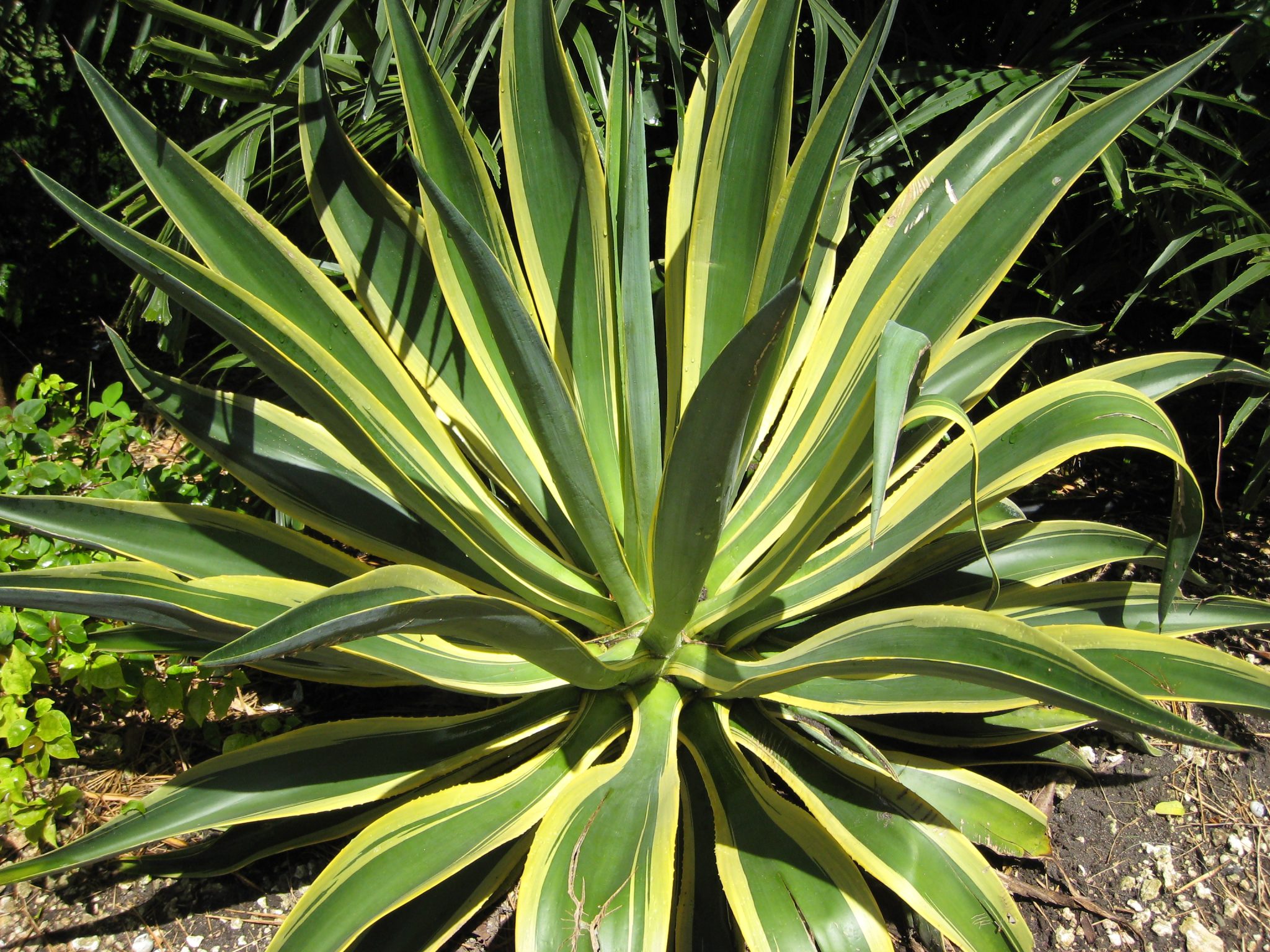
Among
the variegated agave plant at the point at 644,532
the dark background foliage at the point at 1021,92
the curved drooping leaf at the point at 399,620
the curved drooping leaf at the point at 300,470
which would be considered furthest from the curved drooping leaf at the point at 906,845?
the dark background foliage at the point at 1021,92

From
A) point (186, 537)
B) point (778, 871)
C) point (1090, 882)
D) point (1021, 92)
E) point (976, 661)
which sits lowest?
point (1090, 882)

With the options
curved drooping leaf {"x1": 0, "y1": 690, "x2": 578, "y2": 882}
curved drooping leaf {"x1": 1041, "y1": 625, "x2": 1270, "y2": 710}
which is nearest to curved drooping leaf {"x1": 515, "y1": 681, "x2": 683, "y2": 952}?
curved drooping leaf {"x1": 0, "y1": 690, "x2": 578, "y2": 882}

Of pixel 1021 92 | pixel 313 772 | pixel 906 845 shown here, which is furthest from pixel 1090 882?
pixel 1021 92

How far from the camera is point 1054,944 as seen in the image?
1373 millimetres

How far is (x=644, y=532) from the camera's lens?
1.35m

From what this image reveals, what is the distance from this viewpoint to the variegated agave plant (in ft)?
3.27

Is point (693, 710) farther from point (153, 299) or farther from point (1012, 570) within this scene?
point (153, 299)

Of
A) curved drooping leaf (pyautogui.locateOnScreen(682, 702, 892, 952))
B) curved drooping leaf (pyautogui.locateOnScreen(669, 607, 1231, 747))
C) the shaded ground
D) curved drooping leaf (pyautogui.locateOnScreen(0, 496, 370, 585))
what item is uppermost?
curved drooping leaf (pyautogui.locateOnScreen(669, 607, 1231, 747))

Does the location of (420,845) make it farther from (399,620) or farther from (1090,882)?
(1090,882)

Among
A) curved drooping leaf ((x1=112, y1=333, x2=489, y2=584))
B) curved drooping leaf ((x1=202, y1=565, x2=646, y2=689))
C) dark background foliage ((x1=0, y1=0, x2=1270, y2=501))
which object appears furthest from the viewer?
dark background foliage ((x1=0, y1=0, x2=1270, y2=501))

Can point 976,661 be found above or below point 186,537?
above

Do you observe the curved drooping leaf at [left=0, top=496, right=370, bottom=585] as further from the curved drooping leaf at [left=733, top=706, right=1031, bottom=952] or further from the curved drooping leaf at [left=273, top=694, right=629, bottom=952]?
the curved drooping leaf at [left=733, top=706, right=1031, bottom=952]

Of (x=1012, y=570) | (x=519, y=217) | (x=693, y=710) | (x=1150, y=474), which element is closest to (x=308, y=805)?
(x=693, y=710)

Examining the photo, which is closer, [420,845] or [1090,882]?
[420,845]
